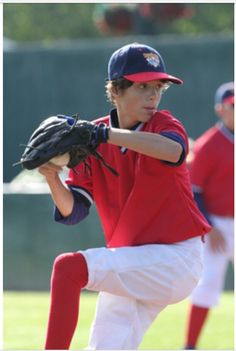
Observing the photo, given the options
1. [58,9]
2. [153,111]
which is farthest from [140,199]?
[58,9]

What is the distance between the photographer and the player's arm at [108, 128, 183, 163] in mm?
4387

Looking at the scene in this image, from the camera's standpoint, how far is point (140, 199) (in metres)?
4.77

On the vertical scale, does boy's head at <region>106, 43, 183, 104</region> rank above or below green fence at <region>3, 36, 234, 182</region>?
above

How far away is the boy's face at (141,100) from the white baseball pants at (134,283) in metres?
0.66

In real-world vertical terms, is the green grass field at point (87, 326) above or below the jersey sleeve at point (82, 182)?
below

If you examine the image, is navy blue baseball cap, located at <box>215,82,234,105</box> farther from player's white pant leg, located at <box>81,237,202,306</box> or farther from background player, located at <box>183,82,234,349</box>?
player's white pant leg, located at <box>81,237,202,306</box>

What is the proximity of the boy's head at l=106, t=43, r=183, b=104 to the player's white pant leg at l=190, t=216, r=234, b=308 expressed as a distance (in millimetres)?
3211

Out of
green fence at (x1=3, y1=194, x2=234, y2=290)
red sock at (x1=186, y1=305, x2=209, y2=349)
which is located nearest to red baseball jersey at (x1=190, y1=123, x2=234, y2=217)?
red sock at (x1=186, y1=305, x2=209, y2=349)

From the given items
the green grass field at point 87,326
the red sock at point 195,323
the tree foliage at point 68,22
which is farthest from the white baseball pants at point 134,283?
the tree foliage at point 68,22

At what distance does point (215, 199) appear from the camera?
8.00 metres

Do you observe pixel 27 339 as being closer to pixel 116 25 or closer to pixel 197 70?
pixel 197 70

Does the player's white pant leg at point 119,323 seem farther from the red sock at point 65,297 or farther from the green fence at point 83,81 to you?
the green fence at point 83,81

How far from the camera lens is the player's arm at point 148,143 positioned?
14.4ft

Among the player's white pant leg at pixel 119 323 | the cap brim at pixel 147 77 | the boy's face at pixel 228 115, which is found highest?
the cap brim at pixel 147 77
